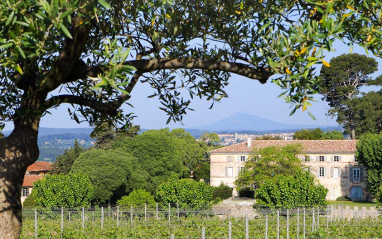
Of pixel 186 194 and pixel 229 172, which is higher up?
pixel 229 172

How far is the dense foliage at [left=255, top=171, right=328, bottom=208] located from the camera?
40.1 metres

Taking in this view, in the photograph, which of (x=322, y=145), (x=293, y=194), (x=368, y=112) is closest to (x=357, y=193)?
(x=322, y=145)

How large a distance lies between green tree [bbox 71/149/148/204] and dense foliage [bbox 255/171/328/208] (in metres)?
14.8

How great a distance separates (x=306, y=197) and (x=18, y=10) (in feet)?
124

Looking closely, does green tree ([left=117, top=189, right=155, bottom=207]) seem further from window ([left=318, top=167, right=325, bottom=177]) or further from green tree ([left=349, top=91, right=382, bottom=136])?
green tree ([left=349, top=91, right=382, bottom=136])

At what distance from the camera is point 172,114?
655 centimetres

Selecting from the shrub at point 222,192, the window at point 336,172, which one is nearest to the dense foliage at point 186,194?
the shrub at point 222,192

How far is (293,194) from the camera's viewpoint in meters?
40.8

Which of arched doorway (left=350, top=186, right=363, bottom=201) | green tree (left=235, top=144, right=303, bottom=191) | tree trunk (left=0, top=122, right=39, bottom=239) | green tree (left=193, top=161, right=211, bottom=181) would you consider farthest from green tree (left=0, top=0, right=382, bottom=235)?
green tree (left=193, top=161, right=211, bottom=181)

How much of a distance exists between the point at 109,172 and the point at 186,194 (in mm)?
11889

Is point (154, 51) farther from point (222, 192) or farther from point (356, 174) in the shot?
point (356, 174)

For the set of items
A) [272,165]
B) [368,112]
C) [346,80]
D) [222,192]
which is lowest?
[222,192]

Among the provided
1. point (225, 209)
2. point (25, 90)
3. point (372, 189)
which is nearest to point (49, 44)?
point (25, 90)

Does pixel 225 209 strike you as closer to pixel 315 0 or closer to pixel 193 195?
pixel 193 195
